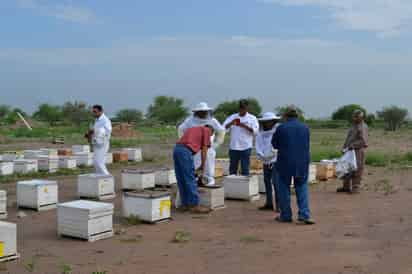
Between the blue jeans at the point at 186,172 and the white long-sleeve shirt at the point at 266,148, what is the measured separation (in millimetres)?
1132

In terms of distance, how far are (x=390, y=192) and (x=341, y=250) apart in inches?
203

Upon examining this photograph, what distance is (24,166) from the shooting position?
43.1 feet

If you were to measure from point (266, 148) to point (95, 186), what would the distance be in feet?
10.8

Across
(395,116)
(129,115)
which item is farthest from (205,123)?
(129,115)

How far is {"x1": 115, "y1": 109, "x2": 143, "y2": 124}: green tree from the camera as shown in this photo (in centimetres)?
7016

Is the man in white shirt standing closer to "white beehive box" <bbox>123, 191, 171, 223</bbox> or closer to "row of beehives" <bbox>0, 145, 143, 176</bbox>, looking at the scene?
"white beehive box" <bbox>123, 191, 171, 223</bbox>

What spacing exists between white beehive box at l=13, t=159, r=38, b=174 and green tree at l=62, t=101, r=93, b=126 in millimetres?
44113

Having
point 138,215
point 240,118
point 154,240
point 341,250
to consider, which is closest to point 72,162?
point 240,118

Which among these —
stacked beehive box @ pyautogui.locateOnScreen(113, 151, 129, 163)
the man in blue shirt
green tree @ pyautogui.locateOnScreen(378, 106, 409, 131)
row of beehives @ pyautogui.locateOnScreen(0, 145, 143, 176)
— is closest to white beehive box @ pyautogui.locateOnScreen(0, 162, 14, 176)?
row of beehives @ pyautogui.locateOnScreen(0, 145, 143, 176)

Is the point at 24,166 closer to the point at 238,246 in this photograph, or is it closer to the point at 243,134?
the point at 243,134

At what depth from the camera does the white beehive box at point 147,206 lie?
732cm

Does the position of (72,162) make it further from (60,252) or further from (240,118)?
(60,252)

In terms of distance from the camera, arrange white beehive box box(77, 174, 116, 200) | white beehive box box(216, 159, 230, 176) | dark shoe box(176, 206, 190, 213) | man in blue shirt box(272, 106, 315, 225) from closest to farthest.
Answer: man in blue shirt box(272, 106, 315, 225)
dark shoe box(176, 206, 190, 213)
white beehive box box(77, 174, 116, 200)
white beehive box box(216, 159, 230, 176)

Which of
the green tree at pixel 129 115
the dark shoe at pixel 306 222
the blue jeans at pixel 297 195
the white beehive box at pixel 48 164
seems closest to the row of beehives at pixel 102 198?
the blue jeans at pixel 297 195
